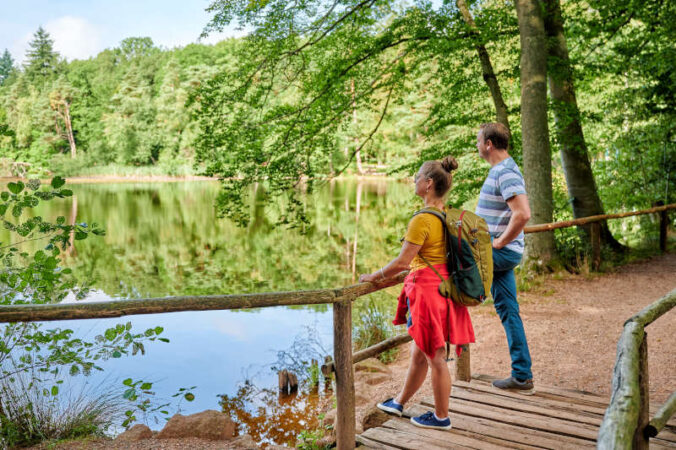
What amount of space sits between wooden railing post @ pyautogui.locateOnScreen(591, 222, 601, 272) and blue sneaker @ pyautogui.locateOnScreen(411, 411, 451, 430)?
7.35 metres

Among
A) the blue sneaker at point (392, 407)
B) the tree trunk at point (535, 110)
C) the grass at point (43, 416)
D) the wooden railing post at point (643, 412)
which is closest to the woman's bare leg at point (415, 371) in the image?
the blue sneaker at point (392, 407)

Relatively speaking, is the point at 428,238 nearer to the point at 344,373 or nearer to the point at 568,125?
the point at 344,373

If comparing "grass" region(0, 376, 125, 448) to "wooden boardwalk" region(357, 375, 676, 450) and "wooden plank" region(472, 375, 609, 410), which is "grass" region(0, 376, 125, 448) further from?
"wooden plank" region(472, 375, 609, 410)

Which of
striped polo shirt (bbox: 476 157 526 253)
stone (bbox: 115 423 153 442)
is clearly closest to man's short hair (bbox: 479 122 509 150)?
striped polo shirt (bbox: 476 157 526 253)

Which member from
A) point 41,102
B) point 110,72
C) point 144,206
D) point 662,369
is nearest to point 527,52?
point 662,369

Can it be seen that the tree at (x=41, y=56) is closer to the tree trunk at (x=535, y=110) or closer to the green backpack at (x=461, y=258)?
the tree trunk at (x=535, y=110)

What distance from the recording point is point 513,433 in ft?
9.81

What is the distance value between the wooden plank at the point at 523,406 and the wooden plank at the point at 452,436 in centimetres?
49

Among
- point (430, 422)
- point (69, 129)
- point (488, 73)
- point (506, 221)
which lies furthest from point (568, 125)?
point (69, 129)

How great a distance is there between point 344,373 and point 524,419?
1.13 metres

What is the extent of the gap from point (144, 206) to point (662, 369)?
2884 cm

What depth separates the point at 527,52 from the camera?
846 centimetres

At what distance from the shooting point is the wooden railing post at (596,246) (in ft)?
30.5

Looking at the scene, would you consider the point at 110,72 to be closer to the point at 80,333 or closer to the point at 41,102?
the point at 41,102
